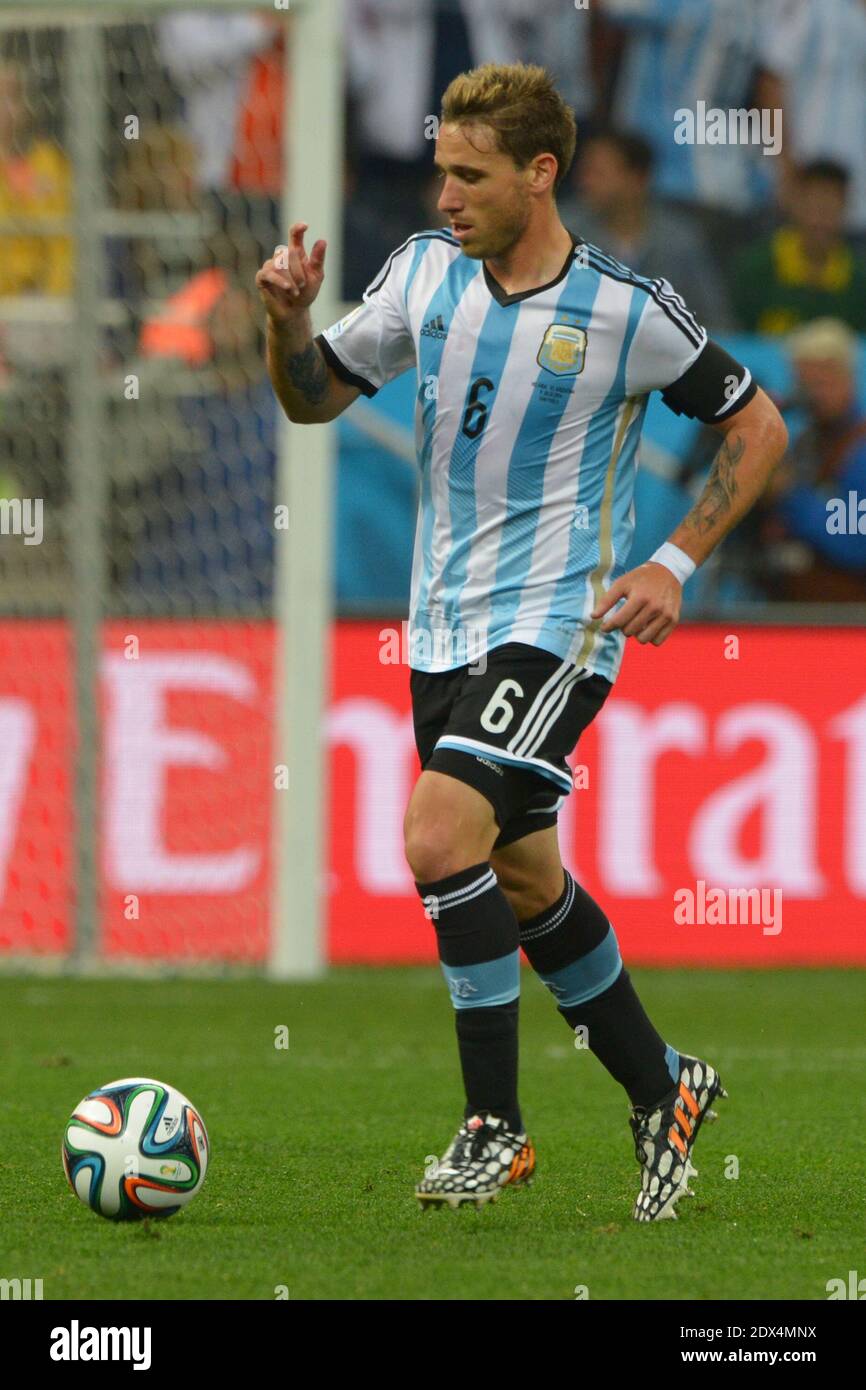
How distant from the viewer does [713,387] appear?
4363 millimetres

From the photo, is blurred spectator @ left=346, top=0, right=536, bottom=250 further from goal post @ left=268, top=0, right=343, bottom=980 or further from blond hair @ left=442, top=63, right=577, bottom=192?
blond hair @ left=442, top=63, right=577, bottom=192

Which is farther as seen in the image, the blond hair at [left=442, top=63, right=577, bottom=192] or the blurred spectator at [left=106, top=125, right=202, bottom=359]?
the blurred spectator at [left=106, top=125, right=202, bottom=359]

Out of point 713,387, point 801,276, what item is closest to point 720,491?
point 713,387

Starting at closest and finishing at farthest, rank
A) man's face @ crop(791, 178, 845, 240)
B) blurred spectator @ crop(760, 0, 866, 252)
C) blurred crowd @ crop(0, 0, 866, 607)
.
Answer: blurred crowd @ crop(0, 0, 866, 607)
man's face @ crop(791, 178, 845, 240)
blurred spectator @ crop(760, 0, 866, 252)

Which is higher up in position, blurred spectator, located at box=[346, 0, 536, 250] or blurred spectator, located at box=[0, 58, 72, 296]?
blurred spectator, located at box=[346, 0, 536, 250]

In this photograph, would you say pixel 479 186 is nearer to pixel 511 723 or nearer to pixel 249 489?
pixel 511 723

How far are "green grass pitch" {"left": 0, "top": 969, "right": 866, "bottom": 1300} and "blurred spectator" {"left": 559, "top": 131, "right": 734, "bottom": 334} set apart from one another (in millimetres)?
3649

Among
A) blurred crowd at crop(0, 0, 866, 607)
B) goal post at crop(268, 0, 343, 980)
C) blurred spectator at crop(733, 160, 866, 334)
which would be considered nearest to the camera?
goal post at crop(268, 0, 343, 980)

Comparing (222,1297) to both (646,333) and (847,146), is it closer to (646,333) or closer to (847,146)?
(646,333)

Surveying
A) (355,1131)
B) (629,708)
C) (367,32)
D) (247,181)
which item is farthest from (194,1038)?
(367,32)

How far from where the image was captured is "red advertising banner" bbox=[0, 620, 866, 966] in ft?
31.2

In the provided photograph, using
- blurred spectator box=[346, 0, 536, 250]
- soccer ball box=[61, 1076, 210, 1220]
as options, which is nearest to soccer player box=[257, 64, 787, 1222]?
soccer ball box=[61, 1076, 210, 1220]

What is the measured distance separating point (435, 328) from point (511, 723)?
763 millimetres

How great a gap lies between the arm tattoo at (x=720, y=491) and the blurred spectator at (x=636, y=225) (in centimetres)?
692
